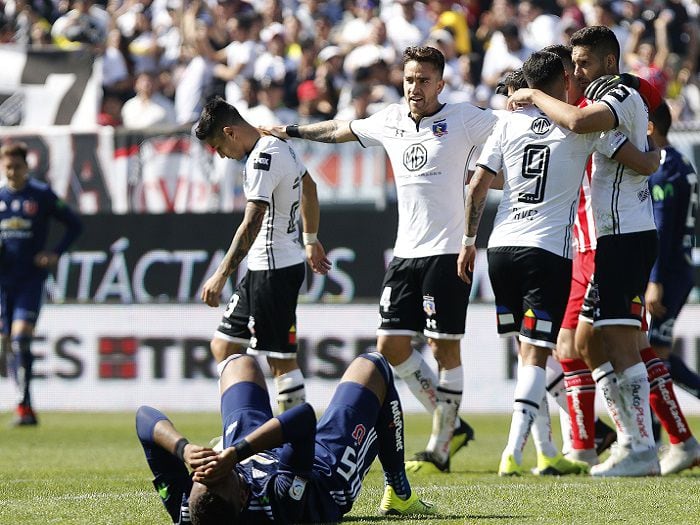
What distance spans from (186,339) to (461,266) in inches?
291

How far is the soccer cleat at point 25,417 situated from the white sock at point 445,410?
231 inches

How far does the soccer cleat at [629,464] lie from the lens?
26.2 ft

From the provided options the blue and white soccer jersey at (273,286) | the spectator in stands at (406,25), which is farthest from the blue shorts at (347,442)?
the spectator in stands at (406,25)

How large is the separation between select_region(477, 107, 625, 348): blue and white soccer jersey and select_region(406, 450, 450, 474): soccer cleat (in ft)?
3.88

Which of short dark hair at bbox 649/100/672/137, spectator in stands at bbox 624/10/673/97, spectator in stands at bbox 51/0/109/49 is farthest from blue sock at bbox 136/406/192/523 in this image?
spectator in stands at bbox 51/0/109/49

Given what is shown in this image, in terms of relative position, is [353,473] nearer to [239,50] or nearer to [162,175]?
[162,175]

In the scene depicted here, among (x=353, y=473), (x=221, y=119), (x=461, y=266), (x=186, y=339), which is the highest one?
(x=221, y=119)

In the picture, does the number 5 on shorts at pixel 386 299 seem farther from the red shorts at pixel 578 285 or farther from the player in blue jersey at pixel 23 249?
the player in blue jersey at pixel 23 249

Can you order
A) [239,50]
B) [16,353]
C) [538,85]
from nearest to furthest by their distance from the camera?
1. [538,85]
2. [16,353]
3. [239,50]

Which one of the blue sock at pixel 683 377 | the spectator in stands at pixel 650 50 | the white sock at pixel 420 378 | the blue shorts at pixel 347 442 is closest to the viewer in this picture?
the blue shorts at pixel 347 442

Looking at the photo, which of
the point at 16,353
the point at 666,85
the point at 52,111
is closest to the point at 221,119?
the point at 16,353

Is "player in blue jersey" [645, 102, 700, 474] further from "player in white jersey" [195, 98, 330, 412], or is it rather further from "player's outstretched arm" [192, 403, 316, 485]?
"player's outstretched arm" [192, 403, 316, 485]

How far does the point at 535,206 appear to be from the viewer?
7.91 m

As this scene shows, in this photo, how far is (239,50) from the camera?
61.4 feet
